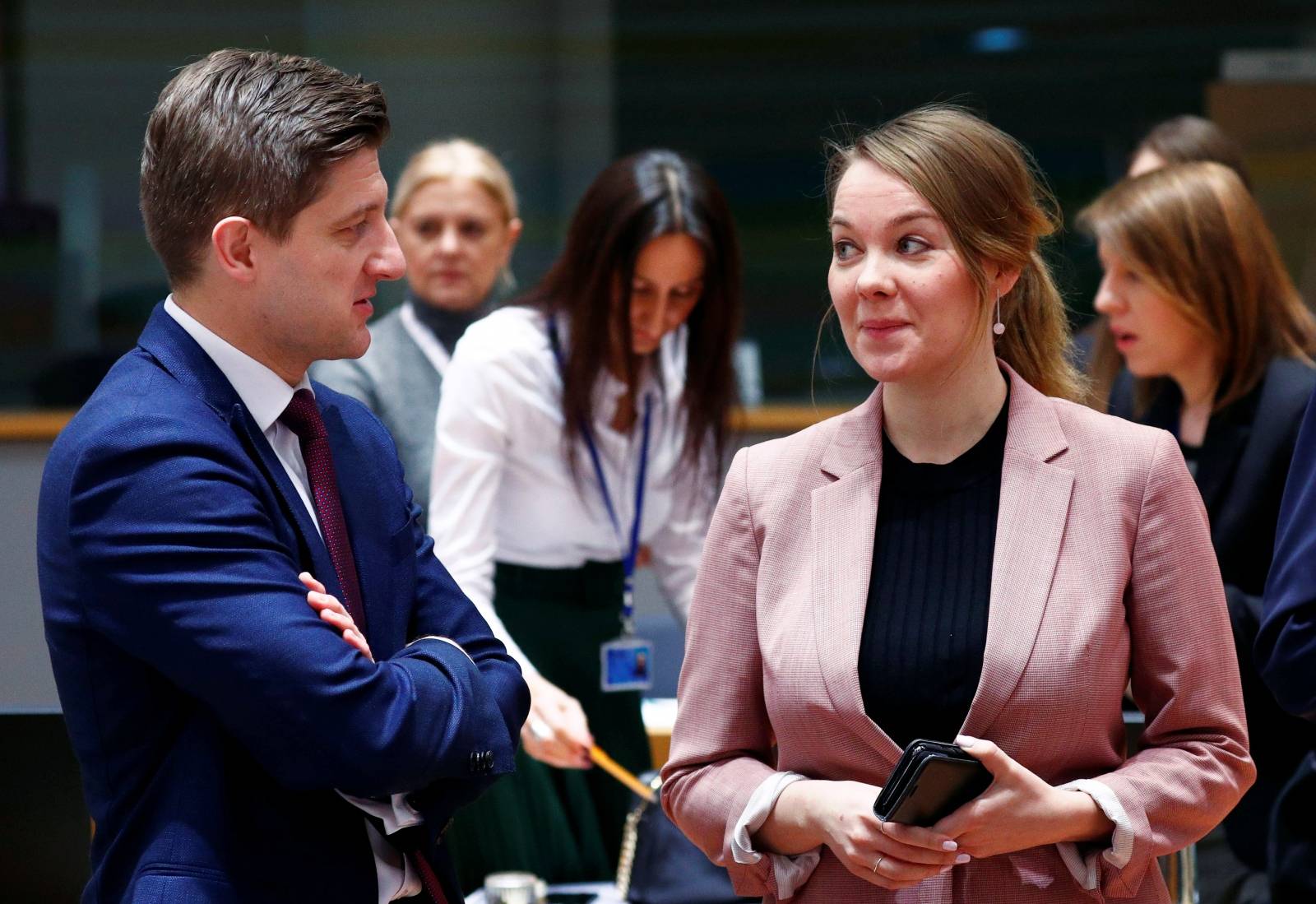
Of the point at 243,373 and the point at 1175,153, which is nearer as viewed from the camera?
the point at 243,373

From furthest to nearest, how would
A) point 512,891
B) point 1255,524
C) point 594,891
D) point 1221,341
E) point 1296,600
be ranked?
point 1221,341 → point 1255,524 → point 594,891 → point 512,891 → point 1296,600

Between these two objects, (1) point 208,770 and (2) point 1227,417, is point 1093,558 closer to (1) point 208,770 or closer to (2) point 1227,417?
(1) point 208,770

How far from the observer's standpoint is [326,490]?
1.67m

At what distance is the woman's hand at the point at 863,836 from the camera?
5.02ft

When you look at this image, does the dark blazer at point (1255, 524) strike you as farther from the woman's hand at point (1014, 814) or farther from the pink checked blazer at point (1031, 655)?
the woman's hand at point (1014, 814)

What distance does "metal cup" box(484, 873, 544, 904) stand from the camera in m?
2.34

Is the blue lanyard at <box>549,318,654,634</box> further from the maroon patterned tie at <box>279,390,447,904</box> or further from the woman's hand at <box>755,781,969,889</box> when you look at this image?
the woman's hand at <box>755,781,969,889</box>

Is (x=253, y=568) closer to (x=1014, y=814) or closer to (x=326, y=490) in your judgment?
(x=326, y=490)

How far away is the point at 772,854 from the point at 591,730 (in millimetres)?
1307

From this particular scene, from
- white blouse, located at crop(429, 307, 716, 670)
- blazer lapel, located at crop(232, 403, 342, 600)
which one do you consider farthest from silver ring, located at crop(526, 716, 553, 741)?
blazer lapel, located at crop(232, 403, 342, 600)

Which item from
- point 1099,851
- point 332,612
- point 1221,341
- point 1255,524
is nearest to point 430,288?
point 1221,341

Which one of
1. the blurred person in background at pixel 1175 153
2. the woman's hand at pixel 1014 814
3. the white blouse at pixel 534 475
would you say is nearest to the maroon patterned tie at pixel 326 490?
the woman's hand at pixel 1014 814

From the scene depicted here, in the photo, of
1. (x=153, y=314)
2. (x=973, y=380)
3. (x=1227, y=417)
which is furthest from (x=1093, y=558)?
(x=1227, y=417)

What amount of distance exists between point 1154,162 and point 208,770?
293 centimetres
